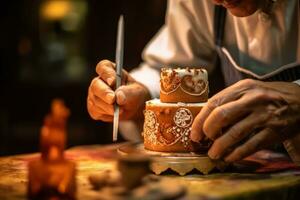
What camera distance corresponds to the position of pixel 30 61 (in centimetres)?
652

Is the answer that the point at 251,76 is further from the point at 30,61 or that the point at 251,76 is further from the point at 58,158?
the point at 30,61

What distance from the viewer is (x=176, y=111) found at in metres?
2.41

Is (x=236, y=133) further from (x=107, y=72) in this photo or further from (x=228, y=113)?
(x=107, y=72)

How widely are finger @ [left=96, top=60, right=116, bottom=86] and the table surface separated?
1.11ft

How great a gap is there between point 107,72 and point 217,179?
2.67ft

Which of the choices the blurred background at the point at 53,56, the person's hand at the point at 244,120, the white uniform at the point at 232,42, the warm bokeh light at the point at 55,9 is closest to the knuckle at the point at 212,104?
the person's hand at the point at 244,120

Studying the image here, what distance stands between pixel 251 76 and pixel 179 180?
99cm

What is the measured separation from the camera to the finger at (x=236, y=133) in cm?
228

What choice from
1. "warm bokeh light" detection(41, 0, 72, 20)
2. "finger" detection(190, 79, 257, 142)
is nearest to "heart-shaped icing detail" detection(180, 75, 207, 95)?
"finger" detection(190, 79, 257, 142)

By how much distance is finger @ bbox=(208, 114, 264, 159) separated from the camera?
2283 millimetres

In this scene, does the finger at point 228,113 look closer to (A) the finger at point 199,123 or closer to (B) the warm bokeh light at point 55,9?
(A) the finger at point 199,123

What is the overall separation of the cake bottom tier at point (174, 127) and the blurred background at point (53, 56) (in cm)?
348

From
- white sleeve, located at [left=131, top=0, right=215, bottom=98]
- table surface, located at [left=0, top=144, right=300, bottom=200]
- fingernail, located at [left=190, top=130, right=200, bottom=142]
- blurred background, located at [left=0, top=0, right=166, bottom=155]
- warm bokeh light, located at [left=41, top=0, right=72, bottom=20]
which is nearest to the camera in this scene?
table surface, located at [left=0, top=144, right=300, bottom=200]

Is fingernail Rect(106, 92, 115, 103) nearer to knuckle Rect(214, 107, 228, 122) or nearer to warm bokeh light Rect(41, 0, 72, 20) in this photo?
knuckle Rect(214, 107, 228, 122)
